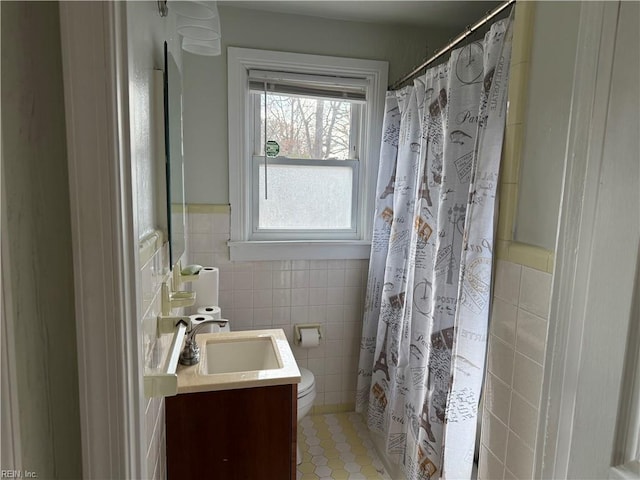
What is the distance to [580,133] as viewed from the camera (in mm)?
666

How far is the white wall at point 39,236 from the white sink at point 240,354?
1.12 m

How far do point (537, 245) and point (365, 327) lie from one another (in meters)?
1.26

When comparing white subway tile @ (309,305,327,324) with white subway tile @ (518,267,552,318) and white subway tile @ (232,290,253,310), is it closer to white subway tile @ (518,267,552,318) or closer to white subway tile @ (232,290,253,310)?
white subway tile @ (232,290,253,310)

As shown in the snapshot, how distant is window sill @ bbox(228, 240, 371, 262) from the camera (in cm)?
221

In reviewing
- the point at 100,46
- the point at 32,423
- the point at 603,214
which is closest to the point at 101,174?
the point at 100,46

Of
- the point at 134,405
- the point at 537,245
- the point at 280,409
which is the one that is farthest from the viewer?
the point at 280,409

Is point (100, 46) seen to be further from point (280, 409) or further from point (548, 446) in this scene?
point (280, 409)

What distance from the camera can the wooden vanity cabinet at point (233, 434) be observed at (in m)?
1.32

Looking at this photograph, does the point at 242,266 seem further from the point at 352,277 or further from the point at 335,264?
the point at 352,277

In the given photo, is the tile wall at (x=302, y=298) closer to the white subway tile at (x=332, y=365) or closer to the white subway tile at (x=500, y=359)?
the white subway tile at (x=332, y=365)

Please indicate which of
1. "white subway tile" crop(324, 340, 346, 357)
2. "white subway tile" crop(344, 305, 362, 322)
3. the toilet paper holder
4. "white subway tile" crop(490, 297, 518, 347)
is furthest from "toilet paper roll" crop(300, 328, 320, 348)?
"white subway tile" crop(490, 297, 518, 347)

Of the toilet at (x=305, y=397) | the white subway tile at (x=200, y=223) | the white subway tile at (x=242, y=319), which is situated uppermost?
the white subway tile at (x=200, y=223)

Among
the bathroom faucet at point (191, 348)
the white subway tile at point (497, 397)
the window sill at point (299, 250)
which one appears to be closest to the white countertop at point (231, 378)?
the bathroom faucet at point (191, 348)

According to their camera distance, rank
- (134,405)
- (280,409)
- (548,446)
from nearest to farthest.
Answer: (134,405) < (548,446) < (280,409)
